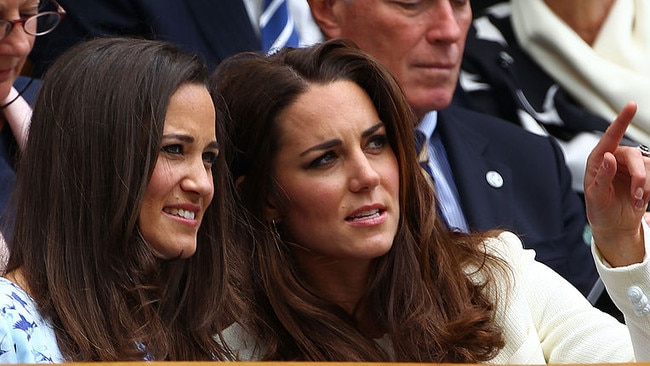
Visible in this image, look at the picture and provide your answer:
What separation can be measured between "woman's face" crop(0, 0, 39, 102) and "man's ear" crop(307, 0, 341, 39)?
2.75 feet

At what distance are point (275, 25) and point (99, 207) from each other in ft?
3.76

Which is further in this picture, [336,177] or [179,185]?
[336,177]

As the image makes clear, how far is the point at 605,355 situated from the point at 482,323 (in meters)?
0.22

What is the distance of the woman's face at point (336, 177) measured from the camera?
7.88 feet

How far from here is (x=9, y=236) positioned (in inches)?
87.0

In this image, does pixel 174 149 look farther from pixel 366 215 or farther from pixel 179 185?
pixel 366 215

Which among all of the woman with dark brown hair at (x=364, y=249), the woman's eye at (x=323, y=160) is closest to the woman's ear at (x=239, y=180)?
the woman with dark brown hair at (x=364, y=249)

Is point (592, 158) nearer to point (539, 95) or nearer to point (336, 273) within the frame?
point (336, 273)

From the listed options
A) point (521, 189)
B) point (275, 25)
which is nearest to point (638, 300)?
point (521, 189)

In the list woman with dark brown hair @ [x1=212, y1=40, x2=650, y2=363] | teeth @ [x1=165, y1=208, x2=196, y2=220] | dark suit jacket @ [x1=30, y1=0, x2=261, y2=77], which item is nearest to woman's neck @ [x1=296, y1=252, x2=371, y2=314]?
woman with dark brown hair @ [x1=212, y1=40, x2=650, y2=363]

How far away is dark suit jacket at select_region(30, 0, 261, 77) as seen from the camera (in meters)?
3.00

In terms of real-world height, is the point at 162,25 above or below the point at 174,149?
below

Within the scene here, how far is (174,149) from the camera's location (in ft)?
7.12

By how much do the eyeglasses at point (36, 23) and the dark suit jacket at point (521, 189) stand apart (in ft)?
3.03
